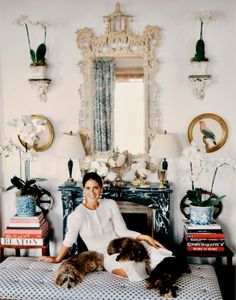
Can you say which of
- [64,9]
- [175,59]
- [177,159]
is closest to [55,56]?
[64,9]

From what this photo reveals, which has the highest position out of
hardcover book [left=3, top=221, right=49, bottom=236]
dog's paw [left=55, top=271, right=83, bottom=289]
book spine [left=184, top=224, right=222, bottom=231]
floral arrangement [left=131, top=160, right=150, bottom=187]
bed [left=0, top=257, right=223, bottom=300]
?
floral arrangement [left=131, top=160, right=150, bottom=187]

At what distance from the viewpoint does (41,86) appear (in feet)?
12.8

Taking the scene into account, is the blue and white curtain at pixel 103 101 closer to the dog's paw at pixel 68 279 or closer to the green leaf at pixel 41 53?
the green leaf at pixel 41 53

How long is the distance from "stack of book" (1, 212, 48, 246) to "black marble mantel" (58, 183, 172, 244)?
34cm

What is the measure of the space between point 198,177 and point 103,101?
1.12 metres

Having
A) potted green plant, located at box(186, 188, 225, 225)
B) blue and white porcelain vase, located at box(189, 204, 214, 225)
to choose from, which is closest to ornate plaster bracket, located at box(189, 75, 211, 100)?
potted green plant, located at box(186, 188, 225, 225)

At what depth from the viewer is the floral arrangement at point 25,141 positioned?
376 cm

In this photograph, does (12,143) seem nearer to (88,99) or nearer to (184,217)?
(88,99)

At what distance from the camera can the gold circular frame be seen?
13.1ft

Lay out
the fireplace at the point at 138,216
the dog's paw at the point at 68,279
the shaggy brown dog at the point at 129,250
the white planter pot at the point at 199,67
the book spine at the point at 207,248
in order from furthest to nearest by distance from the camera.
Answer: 1. the fireplace at the point at 138,216
2. the white planter pot at the point at 199,67
3. the book spine at the point at 207,248
4. the shaggy brown dog at the point at 129,250
5. the dog's paw at the point at 68,279

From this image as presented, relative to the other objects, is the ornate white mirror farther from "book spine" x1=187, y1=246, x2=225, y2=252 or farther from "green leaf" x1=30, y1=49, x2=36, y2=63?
"book spine" x1=187, y1=246, x2=225, y2=252

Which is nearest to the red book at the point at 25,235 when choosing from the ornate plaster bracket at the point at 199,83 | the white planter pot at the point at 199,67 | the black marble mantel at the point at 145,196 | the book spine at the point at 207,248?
the black marble mantel at the point at 145,196

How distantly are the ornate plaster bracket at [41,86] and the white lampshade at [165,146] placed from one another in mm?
1147

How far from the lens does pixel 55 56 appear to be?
3.95 metres
